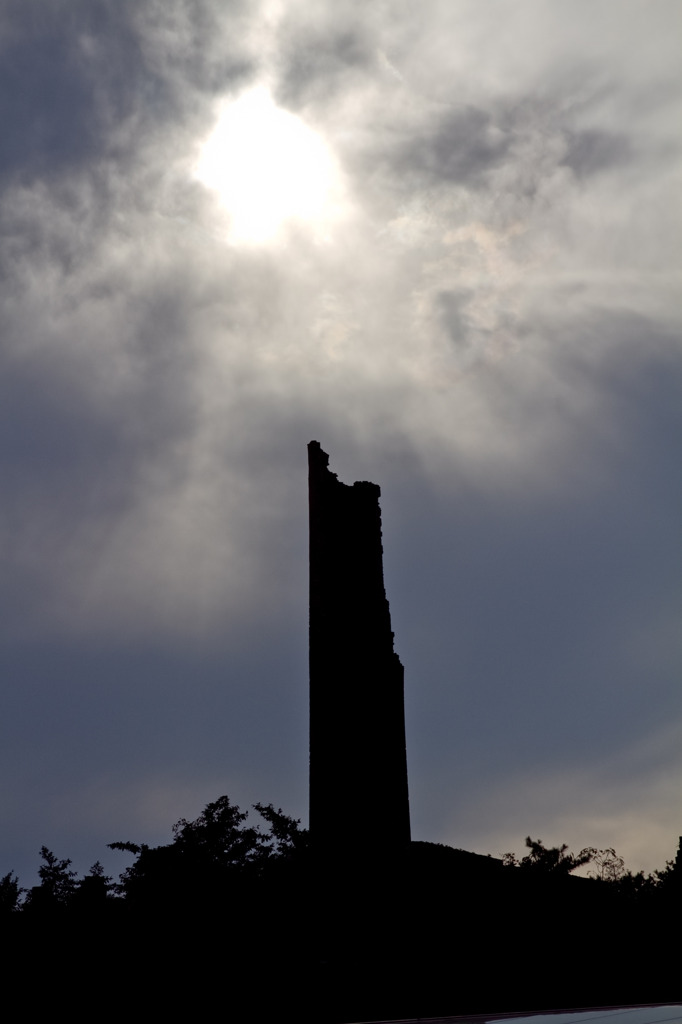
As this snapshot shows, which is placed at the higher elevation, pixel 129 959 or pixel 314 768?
pixel 314 768

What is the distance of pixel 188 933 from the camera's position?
14.8 metres

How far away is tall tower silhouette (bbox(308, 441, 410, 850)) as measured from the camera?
12.3 meters

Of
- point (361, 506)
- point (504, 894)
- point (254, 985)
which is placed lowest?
point (254, 985)

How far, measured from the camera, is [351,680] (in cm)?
1316

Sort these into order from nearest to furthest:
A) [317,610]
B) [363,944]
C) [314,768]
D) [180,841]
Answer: [363,944]
[314,768]
[317,610]
[180,841]

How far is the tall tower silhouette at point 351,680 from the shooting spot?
40.5 feet

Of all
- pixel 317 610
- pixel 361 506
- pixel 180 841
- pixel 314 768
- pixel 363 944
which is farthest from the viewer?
pixel 180 841

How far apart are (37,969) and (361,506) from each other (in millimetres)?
9261

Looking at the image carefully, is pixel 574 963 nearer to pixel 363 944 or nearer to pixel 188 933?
pixel 363 944

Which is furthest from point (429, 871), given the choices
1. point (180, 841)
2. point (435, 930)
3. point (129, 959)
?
point (180, 841)

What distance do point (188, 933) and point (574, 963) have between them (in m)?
6.56

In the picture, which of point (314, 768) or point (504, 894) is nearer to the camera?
point (314, 768)

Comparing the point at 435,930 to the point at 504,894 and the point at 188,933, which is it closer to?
the point at 504,894

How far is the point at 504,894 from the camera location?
1552 centimetres
